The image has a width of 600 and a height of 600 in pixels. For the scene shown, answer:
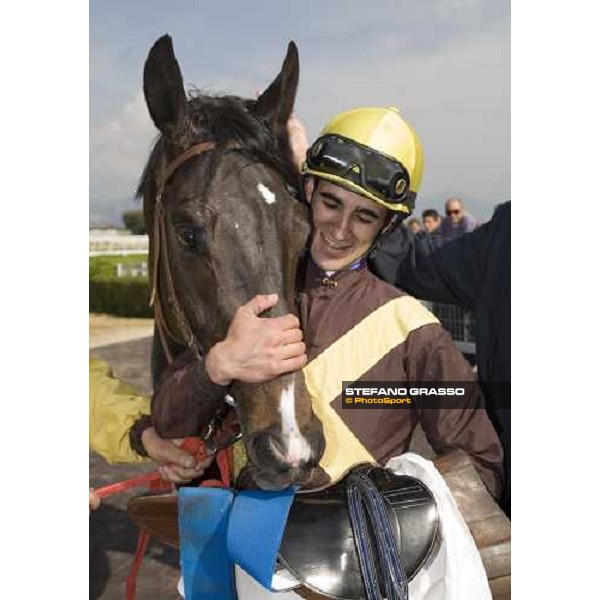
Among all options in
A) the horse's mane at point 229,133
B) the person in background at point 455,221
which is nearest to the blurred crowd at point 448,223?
the person in background at point 455,221

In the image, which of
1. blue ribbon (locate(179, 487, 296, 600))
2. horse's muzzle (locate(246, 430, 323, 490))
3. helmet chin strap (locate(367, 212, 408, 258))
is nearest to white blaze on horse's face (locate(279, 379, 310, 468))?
horse's muzzle (locate(246, 430, 323, 490))

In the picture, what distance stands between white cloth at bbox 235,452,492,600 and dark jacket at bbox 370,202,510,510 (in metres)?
0.30

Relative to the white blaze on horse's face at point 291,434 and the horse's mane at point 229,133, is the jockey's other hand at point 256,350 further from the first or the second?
the horse's mane at point 229,133

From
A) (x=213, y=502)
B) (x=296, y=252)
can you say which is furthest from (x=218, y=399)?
(x=296, y=252)

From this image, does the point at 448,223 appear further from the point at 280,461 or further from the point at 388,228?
the point at 280,461

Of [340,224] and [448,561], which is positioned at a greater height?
[340,224]

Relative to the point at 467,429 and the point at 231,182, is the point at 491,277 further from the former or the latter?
the point at 231,182

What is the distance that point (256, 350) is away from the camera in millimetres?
1410

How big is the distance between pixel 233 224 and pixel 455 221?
0.83m

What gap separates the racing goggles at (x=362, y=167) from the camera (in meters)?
1.59

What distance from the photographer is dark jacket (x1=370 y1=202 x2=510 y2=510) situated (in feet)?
5.56

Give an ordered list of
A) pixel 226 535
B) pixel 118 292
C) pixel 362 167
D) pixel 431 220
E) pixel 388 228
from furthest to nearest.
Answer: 1. pixel 118 292
2. pixel 431 220
3. pixel 388 228
4. pixel 362 167
5. pixel 226 535

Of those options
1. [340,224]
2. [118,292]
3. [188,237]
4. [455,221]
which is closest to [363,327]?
[340,224]
